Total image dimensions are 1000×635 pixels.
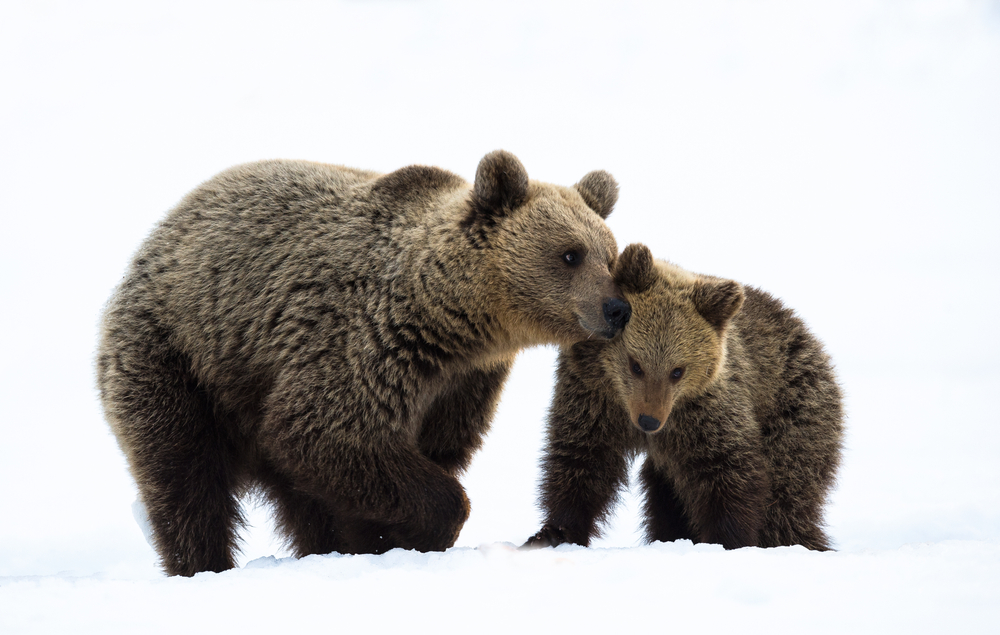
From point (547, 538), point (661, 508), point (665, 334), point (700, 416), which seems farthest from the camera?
point (661, 508)

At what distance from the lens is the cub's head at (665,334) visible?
23.4 feet

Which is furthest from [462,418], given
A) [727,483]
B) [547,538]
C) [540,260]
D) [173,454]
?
[173,454]

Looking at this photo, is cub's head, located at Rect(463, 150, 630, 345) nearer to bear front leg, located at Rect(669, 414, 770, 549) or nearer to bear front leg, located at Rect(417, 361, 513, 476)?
bear front leg, located at Rect(417, 361, 513, 476)

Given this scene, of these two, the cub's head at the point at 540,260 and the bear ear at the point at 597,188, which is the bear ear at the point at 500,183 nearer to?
the cub's head at the point at 540,260

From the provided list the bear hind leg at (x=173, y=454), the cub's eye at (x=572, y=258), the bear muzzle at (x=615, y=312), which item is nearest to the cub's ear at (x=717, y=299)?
the bear muzzle at (x=615, y=312)

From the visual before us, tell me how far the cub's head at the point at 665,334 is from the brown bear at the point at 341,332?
0.32m

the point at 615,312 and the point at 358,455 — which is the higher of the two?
the point at 615,312

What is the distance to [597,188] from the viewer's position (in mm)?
7891

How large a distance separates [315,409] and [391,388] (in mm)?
541

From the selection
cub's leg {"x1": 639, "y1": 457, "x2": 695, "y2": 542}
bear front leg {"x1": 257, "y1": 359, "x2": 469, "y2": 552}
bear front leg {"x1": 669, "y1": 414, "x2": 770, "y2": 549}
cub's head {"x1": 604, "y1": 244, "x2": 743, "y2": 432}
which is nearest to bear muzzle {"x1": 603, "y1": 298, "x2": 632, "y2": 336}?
cub's head {"x1": 604, "y1": 244, "x2": 743, "y2": 432}

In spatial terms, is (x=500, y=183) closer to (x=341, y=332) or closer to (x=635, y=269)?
(x=635, y=269)

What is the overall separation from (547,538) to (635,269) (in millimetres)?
2170

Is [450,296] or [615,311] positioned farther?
[450,296]

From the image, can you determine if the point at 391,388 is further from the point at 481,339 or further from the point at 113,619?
the point at 113,619
